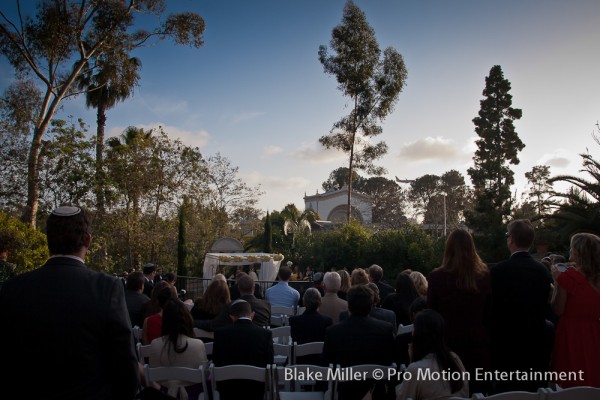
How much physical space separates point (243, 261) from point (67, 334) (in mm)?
16086

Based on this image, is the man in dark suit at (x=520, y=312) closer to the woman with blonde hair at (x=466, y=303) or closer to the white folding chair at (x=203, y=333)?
the woman with blonde hair at (x=466, y=303)

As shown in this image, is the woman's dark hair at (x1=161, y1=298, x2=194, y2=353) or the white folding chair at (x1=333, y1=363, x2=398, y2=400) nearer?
the white folding chair at (x1=333, y1=363, x2=398, y2=400)

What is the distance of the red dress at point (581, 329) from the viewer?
148 inches

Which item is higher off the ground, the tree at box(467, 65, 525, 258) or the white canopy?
the tree at box(467, 65, 525, 258)

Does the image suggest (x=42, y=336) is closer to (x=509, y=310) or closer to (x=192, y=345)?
(x=192, y=345)

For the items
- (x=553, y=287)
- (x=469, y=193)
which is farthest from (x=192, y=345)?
(x=469, y=193)

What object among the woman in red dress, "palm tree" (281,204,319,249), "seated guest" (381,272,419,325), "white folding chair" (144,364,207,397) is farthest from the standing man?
"palm tree" (281,204,319,249)

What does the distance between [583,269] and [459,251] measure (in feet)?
3.26

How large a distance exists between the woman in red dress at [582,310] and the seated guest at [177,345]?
306cm

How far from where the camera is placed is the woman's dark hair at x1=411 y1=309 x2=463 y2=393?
335cm

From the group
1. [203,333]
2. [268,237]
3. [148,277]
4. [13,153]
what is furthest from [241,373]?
[268,237]

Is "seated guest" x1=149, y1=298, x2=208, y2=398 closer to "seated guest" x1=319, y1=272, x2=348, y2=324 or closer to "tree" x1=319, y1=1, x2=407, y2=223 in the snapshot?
"seated guest" x1=319, y1=272, x2=348, y2=324

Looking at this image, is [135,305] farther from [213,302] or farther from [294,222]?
[294,222]

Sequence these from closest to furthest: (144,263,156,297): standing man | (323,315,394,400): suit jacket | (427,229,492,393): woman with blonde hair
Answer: (427,229,492,393): woman with blonde hair → (323,315,394,400): suit jacket → (144,263,156,297): standing man
